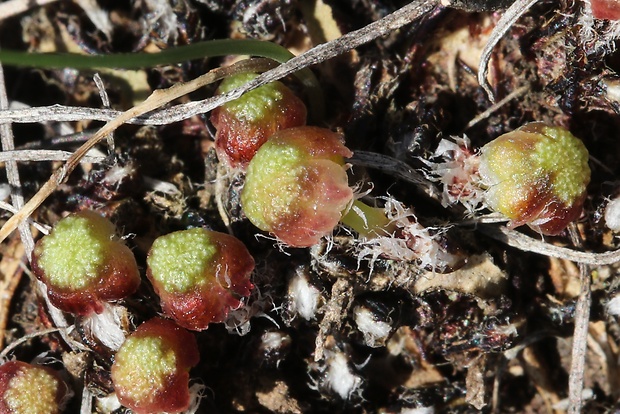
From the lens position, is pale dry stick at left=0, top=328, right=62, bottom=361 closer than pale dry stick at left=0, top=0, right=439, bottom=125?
No

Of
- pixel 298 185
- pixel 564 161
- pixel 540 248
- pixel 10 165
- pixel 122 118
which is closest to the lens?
pixel 298 185

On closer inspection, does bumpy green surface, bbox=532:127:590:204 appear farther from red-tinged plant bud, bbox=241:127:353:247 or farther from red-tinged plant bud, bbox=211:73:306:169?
red-tinged plant bud, bbox=211:73:306:169

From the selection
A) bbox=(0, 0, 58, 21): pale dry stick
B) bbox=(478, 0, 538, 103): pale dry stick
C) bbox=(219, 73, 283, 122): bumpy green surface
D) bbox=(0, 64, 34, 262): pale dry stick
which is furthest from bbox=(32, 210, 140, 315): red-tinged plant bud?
bbox=(478, 0, 538, 103): pale dry stick

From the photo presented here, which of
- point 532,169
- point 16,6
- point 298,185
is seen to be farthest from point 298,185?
point 16,6

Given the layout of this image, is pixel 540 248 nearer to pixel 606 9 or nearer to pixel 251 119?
pixel 606 9

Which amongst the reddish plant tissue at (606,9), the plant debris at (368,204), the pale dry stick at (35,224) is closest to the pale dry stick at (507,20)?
the plant debris at (368,204)

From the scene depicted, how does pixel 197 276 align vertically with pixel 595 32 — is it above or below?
below

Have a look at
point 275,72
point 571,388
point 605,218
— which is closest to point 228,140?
point 275,72
